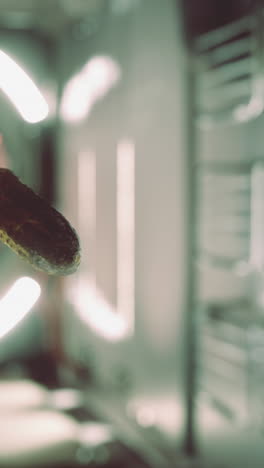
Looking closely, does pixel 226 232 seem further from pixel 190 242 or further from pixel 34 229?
pixel 34 229

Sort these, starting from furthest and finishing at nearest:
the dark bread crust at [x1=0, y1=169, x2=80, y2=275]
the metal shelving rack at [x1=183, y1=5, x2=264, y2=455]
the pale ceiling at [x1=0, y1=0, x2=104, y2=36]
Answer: the pale ceiling at [x1=0, y1=0, x2=104, y2=36], the metal shelving rack at [x1=183, y1=5, x2=264, y2=455], the dark bread crust at [x1=0, y1=169, x2=80, y2=275]

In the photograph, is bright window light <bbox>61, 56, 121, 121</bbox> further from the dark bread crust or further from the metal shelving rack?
the dark bread crust

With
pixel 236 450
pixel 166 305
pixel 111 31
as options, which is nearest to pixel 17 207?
pixel 236 450

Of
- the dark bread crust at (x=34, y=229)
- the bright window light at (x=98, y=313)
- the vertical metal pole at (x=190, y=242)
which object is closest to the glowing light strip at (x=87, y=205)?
the bright window light at (x=98, y=313)

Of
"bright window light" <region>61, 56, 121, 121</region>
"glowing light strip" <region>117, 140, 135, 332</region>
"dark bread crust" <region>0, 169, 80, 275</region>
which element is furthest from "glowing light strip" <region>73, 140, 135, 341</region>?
"dark bread crust" <region>0, 169, 80, 275</region>

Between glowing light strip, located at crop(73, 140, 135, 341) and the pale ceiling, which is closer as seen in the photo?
glowing light strip, located at crop(73, 140, 135, 341)

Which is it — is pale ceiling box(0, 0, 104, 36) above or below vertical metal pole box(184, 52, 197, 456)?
above

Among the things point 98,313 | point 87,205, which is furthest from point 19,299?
point 87,205
